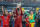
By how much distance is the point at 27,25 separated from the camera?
3.04 metres

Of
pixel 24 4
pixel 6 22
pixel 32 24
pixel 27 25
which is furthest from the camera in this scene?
pixel 24 4

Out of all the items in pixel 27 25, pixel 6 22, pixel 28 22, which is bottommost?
pixel 27 25

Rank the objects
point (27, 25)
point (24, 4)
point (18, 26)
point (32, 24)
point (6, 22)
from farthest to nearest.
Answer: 1. point (24, 4)
2. point (27, 25)
3. point (32, 24)
4. point (6, 22)
5. point (18, 26)

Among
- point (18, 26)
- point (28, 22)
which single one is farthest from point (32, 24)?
point (18, 26)

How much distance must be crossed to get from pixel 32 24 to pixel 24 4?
1263mm

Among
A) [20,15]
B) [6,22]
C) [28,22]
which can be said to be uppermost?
[20,15]

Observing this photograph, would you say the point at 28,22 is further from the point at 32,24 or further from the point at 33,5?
the point at 33,5

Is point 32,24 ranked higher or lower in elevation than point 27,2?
lower

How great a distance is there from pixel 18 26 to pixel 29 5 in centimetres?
178

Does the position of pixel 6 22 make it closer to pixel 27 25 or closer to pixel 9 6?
pixel 27 25

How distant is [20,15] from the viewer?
2.22m

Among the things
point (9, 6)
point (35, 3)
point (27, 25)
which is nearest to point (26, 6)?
point (35, 3)

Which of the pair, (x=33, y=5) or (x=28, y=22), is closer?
(x=28, y=22)

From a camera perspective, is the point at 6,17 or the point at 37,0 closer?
the point at 6,17
